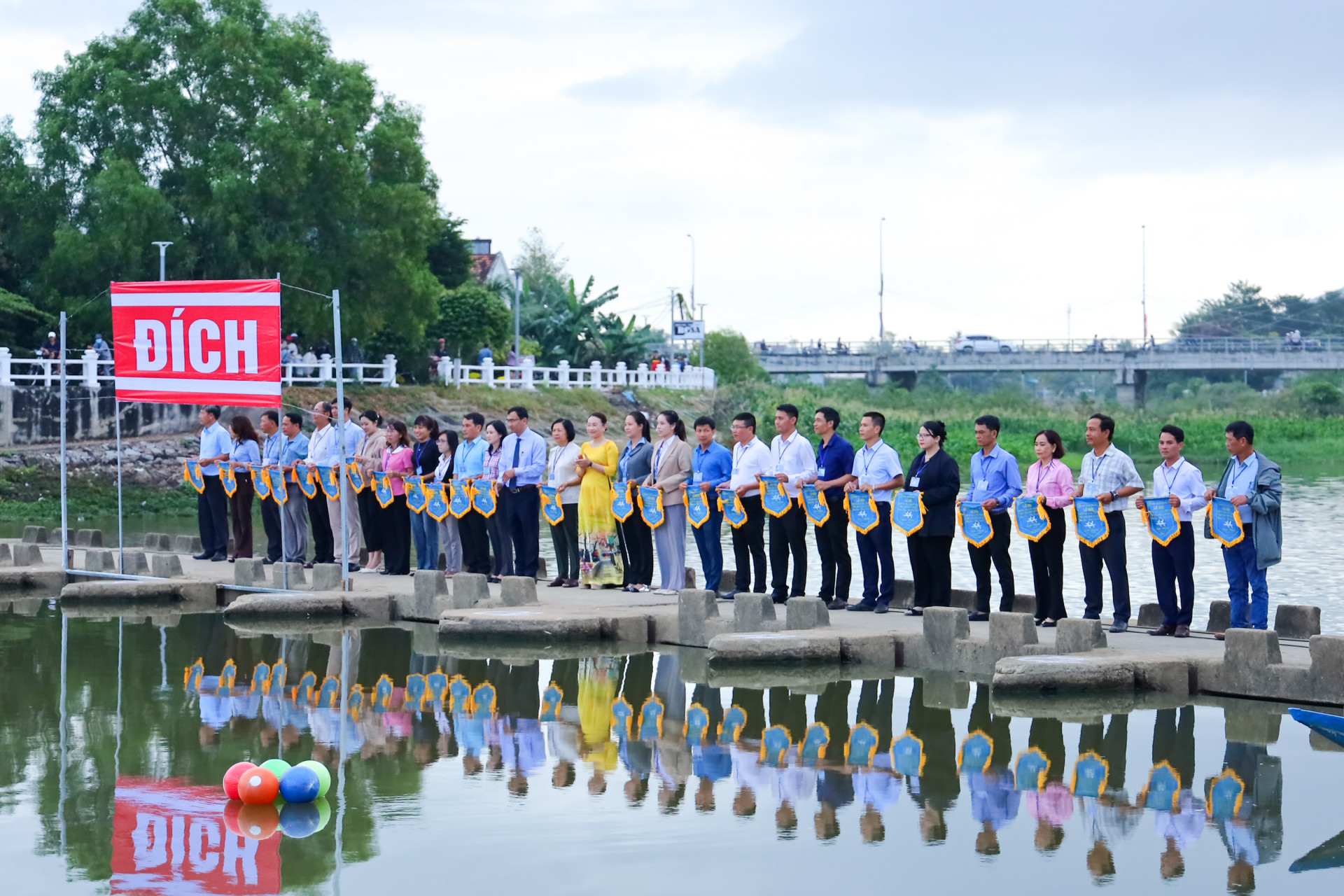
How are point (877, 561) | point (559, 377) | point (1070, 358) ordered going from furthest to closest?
point (1070, 358)
point (559, 377)
point (877, 561)

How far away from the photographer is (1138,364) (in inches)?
2874

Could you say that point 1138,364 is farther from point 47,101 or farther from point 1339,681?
point 1339,681

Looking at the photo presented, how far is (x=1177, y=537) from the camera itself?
11422mm

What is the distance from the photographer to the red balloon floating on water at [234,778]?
27.1 feet

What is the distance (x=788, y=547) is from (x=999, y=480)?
7.19 ft

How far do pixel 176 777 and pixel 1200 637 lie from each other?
7049mm

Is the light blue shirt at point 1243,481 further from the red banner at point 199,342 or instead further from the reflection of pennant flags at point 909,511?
the red banner at point 199,342

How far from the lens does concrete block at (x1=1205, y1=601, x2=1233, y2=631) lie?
39.4ft

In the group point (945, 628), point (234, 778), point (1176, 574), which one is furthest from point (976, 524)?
point (234, 778)

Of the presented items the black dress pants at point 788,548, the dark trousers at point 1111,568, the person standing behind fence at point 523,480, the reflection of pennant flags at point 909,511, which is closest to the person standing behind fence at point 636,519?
the person standing behind fence at point 523,480

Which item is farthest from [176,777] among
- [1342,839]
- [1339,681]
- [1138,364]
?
→ [1138,364]

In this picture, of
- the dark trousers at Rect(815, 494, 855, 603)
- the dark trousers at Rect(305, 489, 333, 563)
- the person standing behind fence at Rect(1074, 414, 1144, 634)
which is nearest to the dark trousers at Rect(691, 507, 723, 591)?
the dark trousers at Rect(815, 494, 855, 603)

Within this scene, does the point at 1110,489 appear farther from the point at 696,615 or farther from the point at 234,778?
the point at 234,778

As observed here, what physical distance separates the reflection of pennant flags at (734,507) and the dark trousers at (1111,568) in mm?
2886
